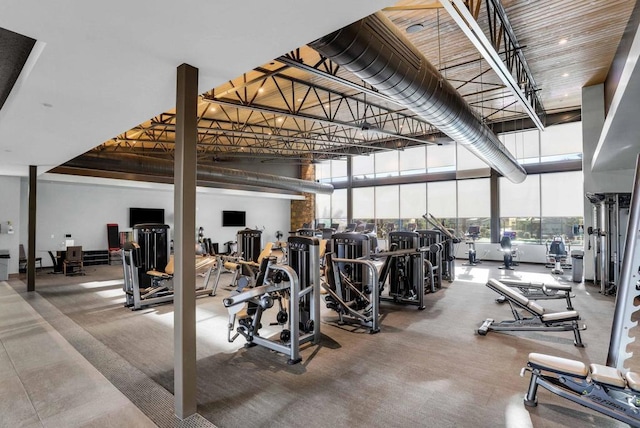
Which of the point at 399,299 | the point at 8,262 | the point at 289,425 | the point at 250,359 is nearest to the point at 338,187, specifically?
the point at 399,299

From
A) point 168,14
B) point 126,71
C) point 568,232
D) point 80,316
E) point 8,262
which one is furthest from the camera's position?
point 568,232

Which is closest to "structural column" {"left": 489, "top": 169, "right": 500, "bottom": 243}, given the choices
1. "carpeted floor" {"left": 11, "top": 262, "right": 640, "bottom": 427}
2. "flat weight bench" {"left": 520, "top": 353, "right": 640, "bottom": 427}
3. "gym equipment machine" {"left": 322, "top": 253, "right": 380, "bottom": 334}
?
"carpeted floor" {"left": 11, "top": 262, "right": 640, "bottom": 427}

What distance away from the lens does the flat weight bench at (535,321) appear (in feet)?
12.9

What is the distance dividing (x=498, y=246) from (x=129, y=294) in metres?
11.0

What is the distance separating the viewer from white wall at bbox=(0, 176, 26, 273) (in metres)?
8.54

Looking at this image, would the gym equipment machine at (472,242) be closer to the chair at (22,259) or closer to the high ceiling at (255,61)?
the high ceiling at (255,61)

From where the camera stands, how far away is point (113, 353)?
12.1 feet

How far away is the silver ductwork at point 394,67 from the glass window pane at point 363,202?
959cm

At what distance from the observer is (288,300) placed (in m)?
4.00

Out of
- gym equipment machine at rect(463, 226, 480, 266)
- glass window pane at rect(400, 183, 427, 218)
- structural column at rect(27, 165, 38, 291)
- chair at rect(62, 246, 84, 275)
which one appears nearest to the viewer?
structural column at rect(27, 165, 38, 291)

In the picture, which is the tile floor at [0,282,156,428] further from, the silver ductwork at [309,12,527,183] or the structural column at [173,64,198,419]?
the silver ductwork at [309,12,527,183]

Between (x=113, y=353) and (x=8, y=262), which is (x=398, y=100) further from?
(x=8, y=262)

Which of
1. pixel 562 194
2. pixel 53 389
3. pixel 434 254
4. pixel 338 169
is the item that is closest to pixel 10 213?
pixel 53 389

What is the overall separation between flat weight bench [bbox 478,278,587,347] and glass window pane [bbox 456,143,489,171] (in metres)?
8.58
